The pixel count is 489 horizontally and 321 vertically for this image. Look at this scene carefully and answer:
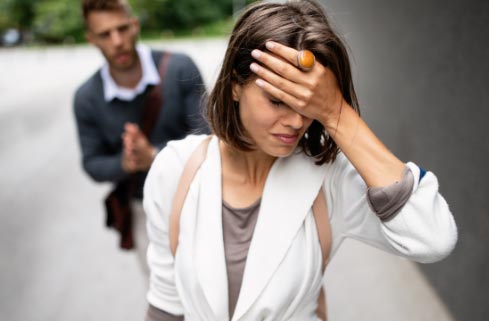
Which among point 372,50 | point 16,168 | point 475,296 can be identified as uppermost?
point 372,50

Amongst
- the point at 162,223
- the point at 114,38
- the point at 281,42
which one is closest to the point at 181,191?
the point at 162,223

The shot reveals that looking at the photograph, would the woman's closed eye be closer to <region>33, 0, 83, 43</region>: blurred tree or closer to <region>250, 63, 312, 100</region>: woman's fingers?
<region>250, 63, 312, 100</region>: woman's fingers

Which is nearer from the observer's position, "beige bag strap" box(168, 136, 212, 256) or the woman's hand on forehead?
the woman's hand on forehead

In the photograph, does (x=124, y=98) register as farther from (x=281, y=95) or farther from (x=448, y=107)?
(x=448, y=107)

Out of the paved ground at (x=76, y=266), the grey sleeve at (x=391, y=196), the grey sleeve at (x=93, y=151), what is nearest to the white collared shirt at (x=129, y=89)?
the grey sleeve at (x=93, y=151)

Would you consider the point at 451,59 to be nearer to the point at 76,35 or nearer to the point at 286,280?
the point at 286,280

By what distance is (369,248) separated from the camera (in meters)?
3.72

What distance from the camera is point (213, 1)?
1214 inches

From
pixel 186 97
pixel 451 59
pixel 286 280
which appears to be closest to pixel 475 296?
pixel 451 59

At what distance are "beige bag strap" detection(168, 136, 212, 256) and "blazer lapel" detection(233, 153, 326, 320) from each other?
226mm

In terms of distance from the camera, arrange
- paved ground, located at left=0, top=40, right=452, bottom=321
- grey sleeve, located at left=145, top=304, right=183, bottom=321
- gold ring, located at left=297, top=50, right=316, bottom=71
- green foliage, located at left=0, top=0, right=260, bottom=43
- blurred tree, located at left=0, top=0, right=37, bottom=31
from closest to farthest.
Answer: gold ring, located at left=297, top=50, right=316, bottom=71 → grey sleeve, located at left=145, top=304, right=183, bottom=321 → paved ground, located at left=0, top=40, right=452, bottom=321 → green foliage, located at left=0, top=0, right=260, bottom=43 → blurred tree, located at left=0, top=0, right=37, bottom=31

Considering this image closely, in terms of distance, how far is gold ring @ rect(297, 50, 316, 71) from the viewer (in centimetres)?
110

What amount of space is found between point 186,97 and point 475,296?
1.83 meters

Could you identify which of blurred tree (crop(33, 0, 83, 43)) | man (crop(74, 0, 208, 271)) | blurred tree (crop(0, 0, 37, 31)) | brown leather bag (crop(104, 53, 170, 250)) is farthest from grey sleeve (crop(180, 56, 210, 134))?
blurred tree (crop(0, 0, 37, 31))
